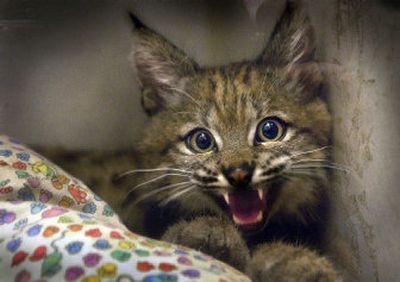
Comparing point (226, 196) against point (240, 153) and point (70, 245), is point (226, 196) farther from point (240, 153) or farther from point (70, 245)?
point (70, 245)

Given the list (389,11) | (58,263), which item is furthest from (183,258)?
(389,11)

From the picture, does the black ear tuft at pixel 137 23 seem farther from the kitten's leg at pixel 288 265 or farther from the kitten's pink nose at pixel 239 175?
the kitten's leg at pixel 288 265

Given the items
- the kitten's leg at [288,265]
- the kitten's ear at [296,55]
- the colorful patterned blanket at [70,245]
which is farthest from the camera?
the kitten's ear at [296,55]

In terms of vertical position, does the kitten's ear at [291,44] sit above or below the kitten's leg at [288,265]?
above

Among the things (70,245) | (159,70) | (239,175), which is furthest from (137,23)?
(70,245)

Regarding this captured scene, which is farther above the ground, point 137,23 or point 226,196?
point 137,23

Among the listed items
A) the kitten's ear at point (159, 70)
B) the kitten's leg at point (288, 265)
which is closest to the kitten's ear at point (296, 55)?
the kitten's ear at point (159, 70)

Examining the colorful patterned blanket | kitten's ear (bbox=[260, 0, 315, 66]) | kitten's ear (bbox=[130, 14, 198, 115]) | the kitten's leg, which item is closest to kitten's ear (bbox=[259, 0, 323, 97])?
kitten's ear (bbox=[260, 0, 315, 66])

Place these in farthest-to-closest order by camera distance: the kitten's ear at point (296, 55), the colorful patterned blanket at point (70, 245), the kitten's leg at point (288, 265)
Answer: the kitten's ear at point (296, 55) < the kitten's leg at point (288, 265) < the colorful patterned blanket at point (70, 245)

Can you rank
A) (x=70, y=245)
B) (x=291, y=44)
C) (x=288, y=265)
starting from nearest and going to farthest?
(x=70, y=245)
(x=288, y=265)
(x=291, y=44)
